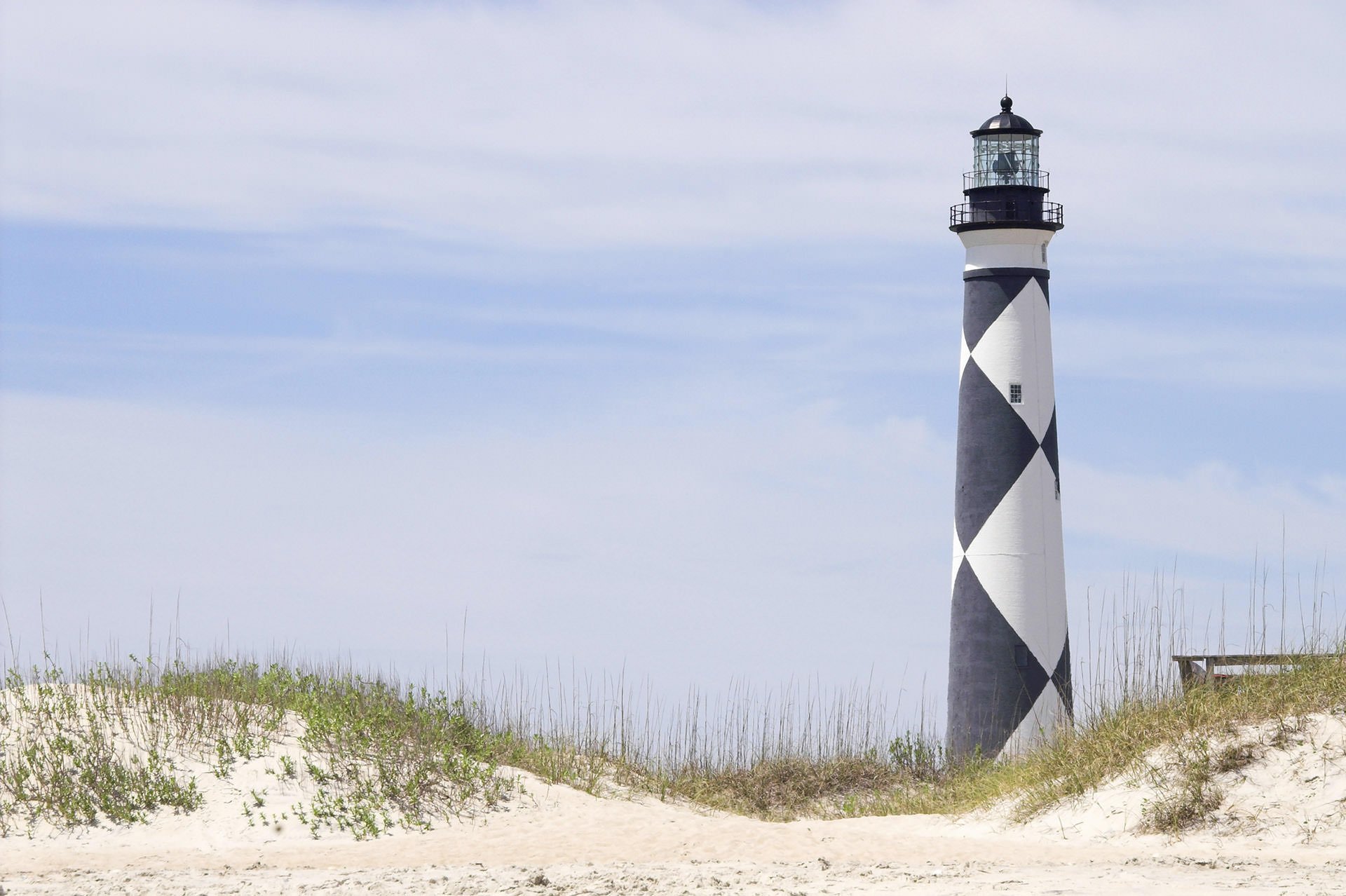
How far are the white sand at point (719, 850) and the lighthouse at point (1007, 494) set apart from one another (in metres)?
3.08

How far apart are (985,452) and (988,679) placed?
2.42 meters

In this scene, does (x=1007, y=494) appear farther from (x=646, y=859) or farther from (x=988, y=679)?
(x=646, y=859)

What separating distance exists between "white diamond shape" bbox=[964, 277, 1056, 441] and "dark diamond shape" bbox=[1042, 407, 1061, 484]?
78 mm

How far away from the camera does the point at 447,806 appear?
1173 centimetres

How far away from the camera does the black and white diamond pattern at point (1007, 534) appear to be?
14.9 m

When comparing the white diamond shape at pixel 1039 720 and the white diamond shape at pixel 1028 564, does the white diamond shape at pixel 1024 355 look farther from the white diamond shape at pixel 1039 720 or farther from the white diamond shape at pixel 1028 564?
the white diamond shape at pixel 1039 720

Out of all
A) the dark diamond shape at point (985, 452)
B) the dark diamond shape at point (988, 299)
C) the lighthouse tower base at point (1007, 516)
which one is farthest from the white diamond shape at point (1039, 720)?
the dark diamond shape at point (988, 299)

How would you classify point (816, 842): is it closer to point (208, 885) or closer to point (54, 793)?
point (208, 885)

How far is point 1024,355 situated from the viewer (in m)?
15.3

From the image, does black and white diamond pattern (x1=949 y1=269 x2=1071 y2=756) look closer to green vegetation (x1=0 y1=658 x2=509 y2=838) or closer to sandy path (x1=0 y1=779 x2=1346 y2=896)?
sandy path (x1=0 y1=779 x2=1346 y2=896)

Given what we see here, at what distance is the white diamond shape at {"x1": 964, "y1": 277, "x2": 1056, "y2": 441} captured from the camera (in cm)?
1529

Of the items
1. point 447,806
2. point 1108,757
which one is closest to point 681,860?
point 447,806

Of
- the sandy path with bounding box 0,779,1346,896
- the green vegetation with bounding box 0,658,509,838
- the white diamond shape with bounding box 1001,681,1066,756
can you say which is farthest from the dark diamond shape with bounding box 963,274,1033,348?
the green vegetation with bounding box 0,658,509,838

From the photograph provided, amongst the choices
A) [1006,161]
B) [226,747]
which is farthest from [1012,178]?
[226,747]
